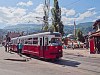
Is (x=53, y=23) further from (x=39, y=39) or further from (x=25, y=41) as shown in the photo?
(x=39, y=39)

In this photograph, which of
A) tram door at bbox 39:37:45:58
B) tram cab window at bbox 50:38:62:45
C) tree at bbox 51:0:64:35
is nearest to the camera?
tram cab window at bbox 50:38:62:45

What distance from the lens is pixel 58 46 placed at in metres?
24.4

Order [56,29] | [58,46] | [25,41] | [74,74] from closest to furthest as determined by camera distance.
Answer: [74,74]
[58,46]
[25,41]
[56,29]

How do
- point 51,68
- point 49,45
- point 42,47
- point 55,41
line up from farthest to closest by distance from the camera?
1. point 42,47
2. point 55,41
3. point 49,45
4. point 51,68

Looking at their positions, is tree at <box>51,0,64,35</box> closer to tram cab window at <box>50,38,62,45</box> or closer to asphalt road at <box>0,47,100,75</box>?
tram cab window at <box>50,38,62,45</box>

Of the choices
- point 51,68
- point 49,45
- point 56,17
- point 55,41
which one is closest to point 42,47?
point 49,45

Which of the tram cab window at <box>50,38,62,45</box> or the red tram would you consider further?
the tram cab window at <box>50,38,62,45</box>

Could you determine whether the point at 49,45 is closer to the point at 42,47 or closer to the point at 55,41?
the point at 55,41

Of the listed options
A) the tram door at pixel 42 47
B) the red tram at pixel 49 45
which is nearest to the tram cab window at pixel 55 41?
the red tram at pixel 49 45

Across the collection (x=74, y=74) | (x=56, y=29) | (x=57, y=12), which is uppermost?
(x=57, y=12)

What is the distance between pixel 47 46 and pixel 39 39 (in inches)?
Result: 79.5

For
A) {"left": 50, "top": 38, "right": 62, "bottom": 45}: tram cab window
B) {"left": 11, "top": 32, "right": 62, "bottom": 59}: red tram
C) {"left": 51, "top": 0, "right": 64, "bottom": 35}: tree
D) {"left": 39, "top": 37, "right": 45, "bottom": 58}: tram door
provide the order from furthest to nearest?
{"left": 51, "top": 0, "right": 64, "bottom": 35}: tree, {"left": 39, "top": 37, "right": 45, "bottom": 58}: tram door, {"left": 50, "top": 38, "right": 62, "bottom": 45}: tram cab window, {"left": 11, "top": 32, "right": 62, "bottom": 59}: red tram

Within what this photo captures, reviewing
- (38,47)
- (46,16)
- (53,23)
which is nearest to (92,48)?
(38,47)

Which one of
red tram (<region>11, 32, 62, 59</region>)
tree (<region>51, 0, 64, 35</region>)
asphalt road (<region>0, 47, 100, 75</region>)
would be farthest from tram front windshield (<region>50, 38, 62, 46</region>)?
tree (<region>51, 0, 64, 35</region>)
